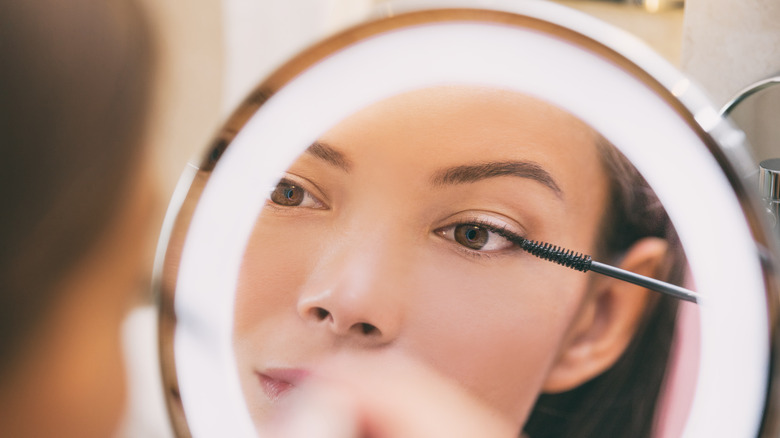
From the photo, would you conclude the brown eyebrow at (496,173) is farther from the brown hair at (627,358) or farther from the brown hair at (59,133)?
the brown hair at (59,133)

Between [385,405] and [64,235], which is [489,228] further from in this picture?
[64,235]

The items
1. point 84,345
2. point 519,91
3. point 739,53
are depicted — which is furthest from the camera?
point 84,345

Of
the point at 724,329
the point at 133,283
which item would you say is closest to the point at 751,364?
the point at 724,329

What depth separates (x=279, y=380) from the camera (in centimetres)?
42

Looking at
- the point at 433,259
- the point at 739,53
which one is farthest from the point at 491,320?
the point at 739,53

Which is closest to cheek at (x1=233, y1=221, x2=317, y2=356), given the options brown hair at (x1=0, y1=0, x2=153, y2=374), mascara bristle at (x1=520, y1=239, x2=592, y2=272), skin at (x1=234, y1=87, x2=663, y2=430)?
skin at (x1=234, y1=87, x2=663, y2=430)

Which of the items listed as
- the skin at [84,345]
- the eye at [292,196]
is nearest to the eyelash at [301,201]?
the eye at [292,196]

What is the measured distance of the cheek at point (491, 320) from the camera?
409 millimetres

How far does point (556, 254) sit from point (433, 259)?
0.25 feet

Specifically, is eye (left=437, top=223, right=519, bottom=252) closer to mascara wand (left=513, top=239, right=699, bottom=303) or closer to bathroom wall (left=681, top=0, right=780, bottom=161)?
mascara wand (left=513, top=239, right=699, bottom=303)

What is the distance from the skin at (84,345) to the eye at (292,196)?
24 cm

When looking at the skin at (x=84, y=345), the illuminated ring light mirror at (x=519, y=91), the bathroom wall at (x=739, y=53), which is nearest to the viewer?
the illuminated ring light mirror at (x=519, y=91)

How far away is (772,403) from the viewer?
1.09ft

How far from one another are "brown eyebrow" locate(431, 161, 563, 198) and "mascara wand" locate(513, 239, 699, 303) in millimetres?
34
